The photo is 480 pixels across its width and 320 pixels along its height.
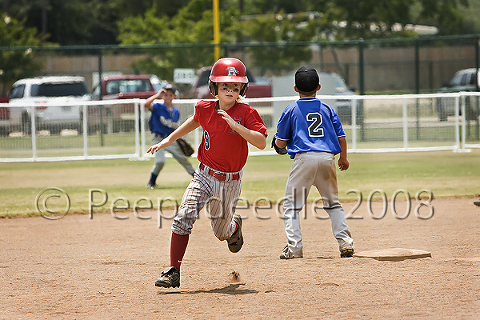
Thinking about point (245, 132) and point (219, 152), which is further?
point (219, 152)

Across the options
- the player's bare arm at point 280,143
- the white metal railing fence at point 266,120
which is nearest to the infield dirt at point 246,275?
the player's bare arm at point 280,143

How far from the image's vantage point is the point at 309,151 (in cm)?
609

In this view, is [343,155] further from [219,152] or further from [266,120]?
[266,120]

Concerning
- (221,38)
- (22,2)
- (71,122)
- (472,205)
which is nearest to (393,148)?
(472,205)

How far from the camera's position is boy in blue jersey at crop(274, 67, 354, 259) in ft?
20.0

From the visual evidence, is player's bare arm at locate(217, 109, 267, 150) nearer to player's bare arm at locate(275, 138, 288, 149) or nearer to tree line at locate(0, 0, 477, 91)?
player's bare arm at locate(275, 138, 288, 149)

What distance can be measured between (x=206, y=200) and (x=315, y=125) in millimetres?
1383

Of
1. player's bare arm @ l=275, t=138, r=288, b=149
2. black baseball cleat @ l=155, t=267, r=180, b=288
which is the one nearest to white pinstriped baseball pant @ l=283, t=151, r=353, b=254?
player's bare arm @ l=275, t=138, r=288, b=149

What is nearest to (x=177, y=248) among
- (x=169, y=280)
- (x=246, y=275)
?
(x=169, y=280)

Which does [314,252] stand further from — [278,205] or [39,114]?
[39,114]

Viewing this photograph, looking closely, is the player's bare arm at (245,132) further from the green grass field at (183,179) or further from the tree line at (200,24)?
the tree line at (200,24)

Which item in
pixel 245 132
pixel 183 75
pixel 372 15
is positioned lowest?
pixel 245 132

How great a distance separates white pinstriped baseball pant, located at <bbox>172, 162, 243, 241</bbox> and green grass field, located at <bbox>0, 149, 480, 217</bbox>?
4.61 metres

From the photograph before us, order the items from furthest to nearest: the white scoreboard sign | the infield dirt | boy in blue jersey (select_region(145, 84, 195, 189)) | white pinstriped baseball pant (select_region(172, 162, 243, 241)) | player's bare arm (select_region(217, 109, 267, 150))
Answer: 1. the white scoreboard sign
2. boy in blue jersey (select_region(145, 84, 195, 189))
3. white pinstriped baseball pant (select_region(172, 162, 243, 241))
4. player's bare arm (select_region(217, 109, 267, 150))
5. the infield dirt
